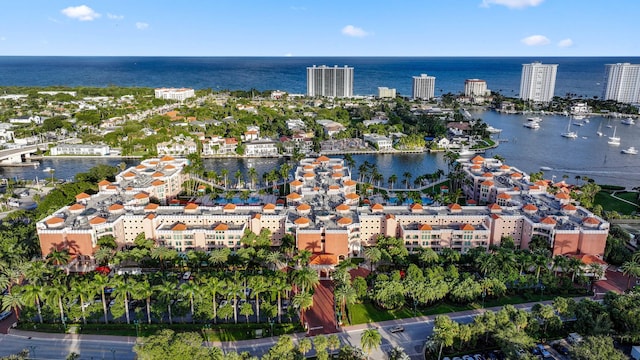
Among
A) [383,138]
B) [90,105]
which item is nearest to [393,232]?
[383,138]

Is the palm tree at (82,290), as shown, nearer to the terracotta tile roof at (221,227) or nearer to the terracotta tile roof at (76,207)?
the terracotta tile roof at (221,227)

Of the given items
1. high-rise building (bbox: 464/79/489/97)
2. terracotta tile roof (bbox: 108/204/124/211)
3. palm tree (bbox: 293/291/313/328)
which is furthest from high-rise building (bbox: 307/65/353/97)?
palm tree (bbox: 293/291/313/328)

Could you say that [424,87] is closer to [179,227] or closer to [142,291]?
[179,227]

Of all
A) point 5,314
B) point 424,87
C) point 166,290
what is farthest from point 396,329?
point 424,87

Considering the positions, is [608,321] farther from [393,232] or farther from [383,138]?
[383,138]

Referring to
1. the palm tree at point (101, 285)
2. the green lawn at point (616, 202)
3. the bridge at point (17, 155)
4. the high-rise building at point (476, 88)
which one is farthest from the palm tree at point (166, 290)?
the high-rise building at point (476, 88)

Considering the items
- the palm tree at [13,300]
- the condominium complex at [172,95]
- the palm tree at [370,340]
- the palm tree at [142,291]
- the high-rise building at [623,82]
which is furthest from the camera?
the high-rise building at [623,82]
